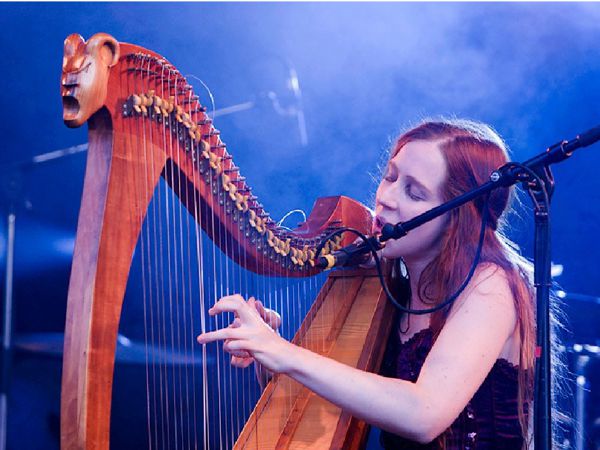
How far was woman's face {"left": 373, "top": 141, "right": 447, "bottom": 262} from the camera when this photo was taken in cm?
152

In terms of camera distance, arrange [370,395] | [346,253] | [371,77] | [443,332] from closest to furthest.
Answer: [370,395]
[443,332]
[346,253]
[371,77]

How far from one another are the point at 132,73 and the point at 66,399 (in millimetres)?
446

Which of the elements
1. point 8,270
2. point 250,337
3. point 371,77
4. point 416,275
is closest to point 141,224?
point 250,337

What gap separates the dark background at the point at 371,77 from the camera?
9.07 ft

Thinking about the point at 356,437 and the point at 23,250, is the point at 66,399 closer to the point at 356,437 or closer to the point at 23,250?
the point at 356,437

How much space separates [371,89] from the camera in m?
3.15

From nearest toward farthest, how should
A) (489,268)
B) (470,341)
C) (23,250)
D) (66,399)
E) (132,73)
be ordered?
(66,399)
(132,73)
(470,341)
(489,268)
(23,250)

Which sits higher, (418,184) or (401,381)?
(418,184)

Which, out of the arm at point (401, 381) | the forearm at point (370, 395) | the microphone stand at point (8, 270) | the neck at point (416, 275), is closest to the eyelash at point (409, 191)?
the neck at point (416, 275)

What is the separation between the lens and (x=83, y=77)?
885 millimetres

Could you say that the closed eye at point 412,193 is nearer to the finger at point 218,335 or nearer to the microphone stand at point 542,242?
the microphone stand at point 542,242

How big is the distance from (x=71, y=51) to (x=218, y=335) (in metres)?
0.46

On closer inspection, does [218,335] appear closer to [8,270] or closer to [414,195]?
[414,195]

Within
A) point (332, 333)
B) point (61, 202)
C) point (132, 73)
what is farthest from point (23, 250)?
point (132, 73)
